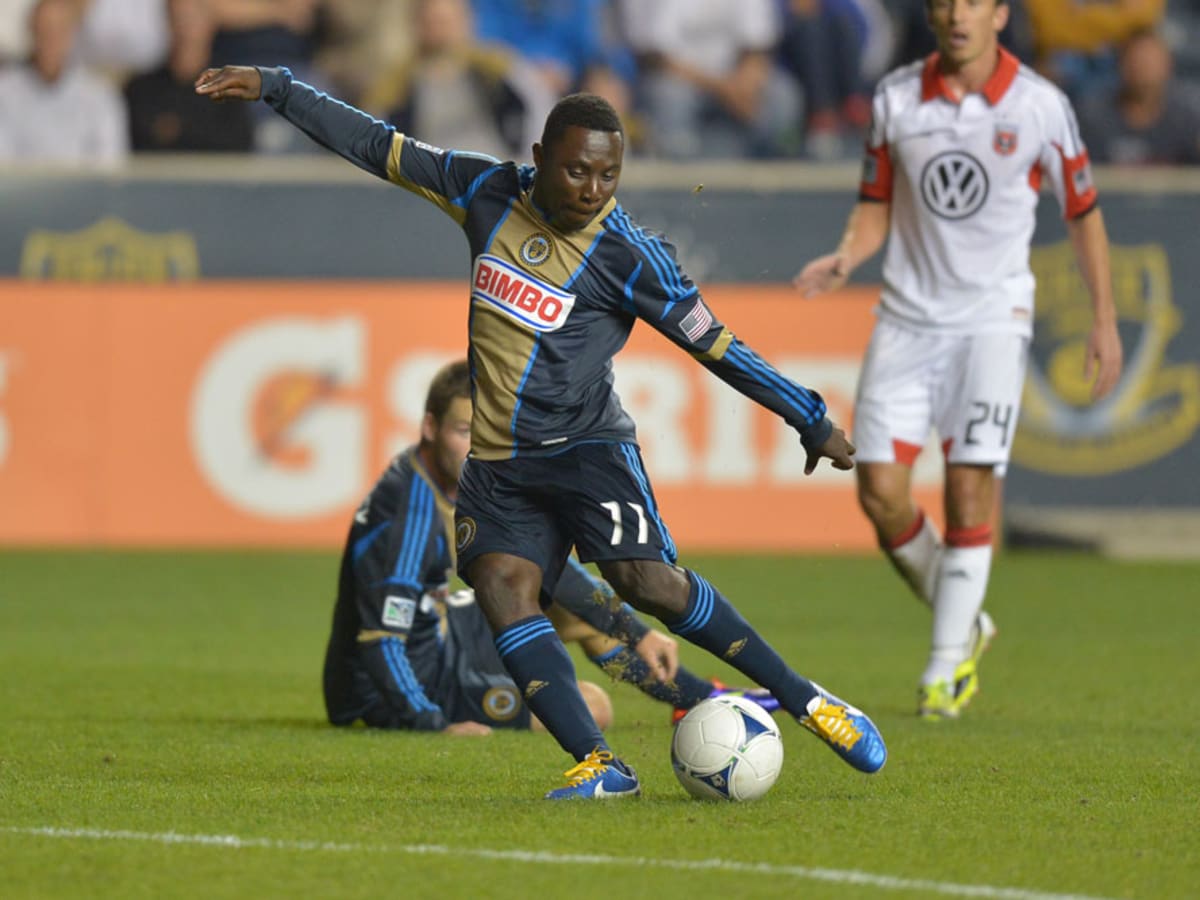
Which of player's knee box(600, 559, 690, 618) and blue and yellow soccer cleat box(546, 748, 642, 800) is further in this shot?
player's knee box(600, 559, 690, 618)

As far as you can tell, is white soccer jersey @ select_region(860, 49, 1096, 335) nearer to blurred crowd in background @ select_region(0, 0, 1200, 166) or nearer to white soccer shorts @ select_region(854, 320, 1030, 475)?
white soccer shorts @ select_region(854, 320, 1030, 475)

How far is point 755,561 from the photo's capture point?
1281 cm

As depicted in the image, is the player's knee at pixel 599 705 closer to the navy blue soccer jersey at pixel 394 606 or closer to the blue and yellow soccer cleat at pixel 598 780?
the navy blue soccer jersey at pixel 394 606

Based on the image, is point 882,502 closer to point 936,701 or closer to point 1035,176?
point 936,701

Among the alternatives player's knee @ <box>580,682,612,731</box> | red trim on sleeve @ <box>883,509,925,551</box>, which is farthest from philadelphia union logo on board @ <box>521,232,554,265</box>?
red trim on sleeve @ <box>883,509,925,551</box>

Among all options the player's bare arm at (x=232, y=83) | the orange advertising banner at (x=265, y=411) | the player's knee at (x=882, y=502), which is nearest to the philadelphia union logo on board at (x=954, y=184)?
the player's knee at (x=882, y=502)

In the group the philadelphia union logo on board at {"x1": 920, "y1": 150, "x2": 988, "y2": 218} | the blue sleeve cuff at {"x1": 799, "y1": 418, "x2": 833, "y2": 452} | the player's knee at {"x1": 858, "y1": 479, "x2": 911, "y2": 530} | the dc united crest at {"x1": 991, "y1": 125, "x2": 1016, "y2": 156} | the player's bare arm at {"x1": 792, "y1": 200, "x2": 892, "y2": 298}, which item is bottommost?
the player's knee at {"x1": 858, "y1": 479, "x2": 911, "y2": 530}

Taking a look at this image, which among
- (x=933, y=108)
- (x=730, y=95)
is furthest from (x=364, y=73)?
(x=933, y=108)

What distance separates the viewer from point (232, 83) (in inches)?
205

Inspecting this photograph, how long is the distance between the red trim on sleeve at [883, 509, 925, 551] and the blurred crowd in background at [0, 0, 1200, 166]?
278 inches

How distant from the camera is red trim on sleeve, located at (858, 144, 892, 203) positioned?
749cm

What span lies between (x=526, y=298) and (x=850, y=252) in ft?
7.95

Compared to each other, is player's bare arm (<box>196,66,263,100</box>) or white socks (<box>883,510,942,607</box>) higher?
player's bare arm (<box>196,66,263,100</box>)

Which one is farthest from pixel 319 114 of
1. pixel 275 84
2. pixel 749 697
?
pixel 749 697
